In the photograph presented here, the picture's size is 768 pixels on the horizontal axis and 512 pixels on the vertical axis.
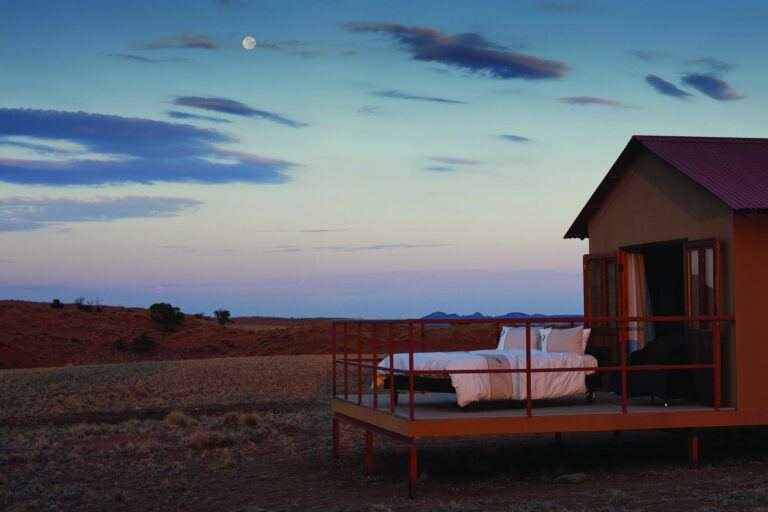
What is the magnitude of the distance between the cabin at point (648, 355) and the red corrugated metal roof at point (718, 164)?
24 millimetres

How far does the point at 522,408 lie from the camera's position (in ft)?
40.6

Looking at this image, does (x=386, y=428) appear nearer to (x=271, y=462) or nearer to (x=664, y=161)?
(x=271, y=462)

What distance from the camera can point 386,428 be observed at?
482 inches

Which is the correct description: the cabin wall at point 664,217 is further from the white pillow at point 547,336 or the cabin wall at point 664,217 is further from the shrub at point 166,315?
the shrub at point 166,315

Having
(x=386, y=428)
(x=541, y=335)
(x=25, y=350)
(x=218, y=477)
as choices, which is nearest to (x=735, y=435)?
(x=541, y=335)

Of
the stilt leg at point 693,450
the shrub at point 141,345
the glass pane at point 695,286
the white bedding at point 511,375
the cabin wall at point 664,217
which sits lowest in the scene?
the stilt leg at point 693,450

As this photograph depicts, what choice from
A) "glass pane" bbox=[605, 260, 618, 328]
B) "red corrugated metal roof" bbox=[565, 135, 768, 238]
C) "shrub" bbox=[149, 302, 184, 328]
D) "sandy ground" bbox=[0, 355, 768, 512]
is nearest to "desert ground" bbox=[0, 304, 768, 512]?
"sandy ground" bbox=[0, 355, 768, 512]

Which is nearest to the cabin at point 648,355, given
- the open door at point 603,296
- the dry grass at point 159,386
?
the open door at point 603,296

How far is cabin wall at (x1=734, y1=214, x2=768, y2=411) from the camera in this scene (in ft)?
40.5

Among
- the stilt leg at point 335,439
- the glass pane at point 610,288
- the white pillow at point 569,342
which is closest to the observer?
the white pillow at point 569,342

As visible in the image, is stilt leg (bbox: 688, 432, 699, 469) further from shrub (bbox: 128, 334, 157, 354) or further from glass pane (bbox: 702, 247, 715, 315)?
shrub (bbox: 128, 334, 157, 354)

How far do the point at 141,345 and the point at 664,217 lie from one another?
128 feet

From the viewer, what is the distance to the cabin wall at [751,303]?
12.4 m

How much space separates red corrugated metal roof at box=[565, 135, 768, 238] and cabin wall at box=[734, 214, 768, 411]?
36 cm
